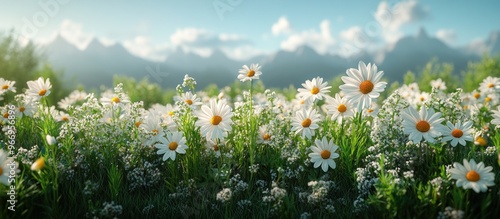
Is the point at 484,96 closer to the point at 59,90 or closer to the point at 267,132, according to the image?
the point at 267,132

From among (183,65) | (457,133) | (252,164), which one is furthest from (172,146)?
(183,65)

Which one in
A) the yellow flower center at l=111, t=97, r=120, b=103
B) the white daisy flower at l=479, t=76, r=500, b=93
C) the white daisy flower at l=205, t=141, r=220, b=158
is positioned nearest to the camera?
the white daisy flower at l=205, t=141, r=220, b=158

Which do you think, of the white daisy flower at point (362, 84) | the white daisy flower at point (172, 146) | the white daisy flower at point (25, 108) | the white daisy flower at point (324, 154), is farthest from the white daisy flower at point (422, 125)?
the white daisy flower at point (25, 108)

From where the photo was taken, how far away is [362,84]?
3883 mm

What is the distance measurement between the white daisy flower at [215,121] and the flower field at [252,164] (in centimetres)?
1

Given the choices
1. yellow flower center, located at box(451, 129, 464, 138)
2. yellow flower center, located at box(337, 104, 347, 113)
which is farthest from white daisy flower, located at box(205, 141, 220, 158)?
yellow flower center, located at box(451, 129, 464, 138)

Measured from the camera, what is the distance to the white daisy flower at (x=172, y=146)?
3.89 meters

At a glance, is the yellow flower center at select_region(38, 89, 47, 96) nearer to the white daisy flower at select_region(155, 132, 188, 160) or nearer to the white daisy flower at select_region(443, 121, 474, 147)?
the white daisy flower at select_region(155, 132, 188, 160)

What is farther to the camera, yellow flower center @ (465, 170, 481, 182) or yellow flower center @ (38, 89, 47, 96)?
yellow flower center @ (38, 89, 47, 96)

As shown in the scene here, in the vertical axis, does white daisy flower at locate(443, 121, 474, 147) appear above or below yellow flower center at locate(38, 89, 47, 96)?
below

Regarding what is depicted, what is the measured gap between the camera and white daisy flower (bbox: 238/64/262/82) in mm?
4230

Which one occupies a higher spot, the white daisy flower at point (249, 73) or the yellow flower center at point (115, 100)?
the white daisy flower at point (249, 73)

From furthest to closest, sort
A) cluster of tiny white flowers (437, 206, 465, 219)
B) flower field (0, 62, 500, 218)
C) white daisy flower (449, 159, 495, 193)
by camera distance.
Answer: flower field (0, 62, 500, 218) → white daisy flower (449, 159, 495, 193) → cluster of tiny white flowers (437, 206, 465, 219)

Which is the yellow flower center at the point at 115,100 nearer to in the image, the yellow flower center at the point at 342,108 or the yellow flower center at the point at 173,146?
the yellow flower center at the point at 173,146
